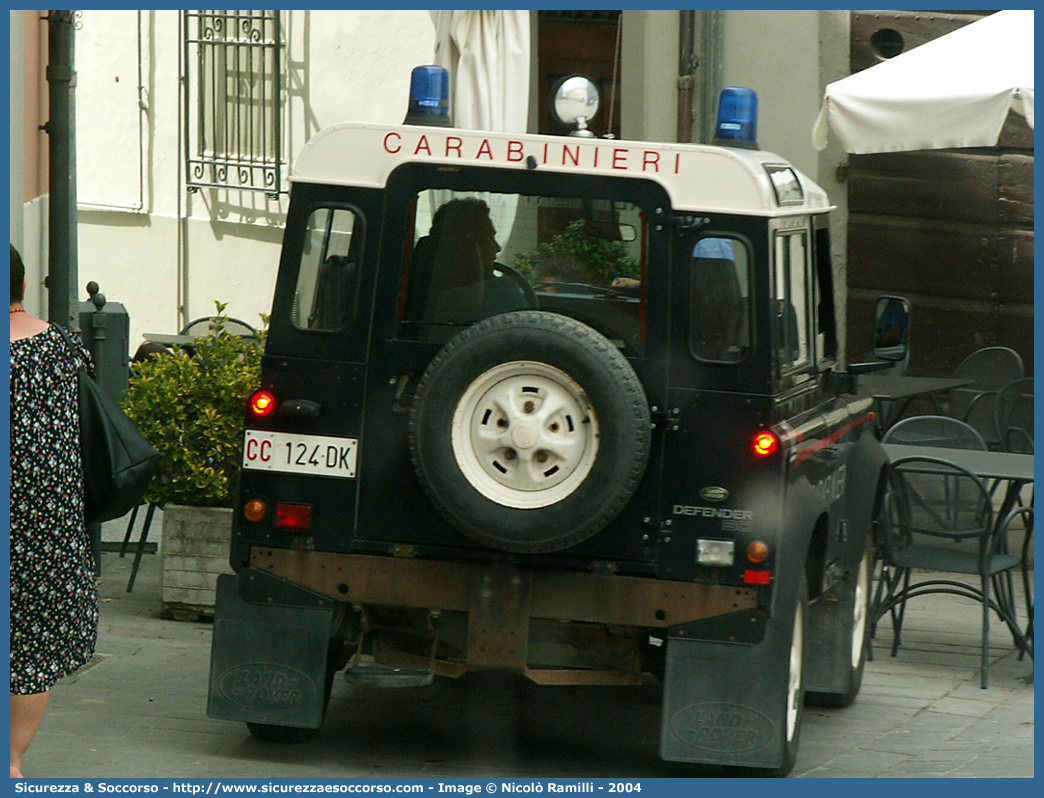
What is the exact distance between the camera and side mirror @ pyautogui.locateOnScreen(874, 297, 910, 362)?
21.2 feet

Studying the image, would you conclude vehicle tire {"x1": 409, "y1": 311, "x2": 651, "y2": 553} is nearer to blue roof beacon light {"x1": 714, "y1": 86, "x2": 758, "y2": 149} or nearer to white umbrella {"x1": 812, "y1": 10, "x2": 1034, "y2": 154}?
blue roof beacon light {"x1": 714, "y1": 86, "x2": 758, "y2": 149}

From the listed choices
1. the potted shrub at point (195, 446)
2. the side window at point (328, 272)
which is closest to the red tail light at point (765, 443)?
the side window at point (328, 272)

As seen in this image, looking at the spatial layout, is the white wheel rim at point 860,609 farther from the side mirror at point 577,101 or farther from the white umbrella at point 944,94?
the white umbrella at point 944,94

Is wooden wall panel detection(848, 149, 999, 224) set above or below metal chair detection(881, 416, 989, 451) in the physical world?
above

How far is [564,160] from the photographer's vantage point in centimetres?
530

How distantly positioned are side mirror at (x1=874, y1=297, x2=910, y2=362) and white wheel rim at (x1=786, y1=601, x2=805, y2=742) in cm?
124

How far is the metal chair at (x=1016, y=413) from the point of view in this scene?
9.66 meters

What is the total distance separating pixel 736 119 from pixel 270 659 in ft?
8.26

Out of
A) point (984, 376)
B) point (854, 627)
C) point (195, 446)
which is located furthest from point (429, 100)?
Answer: point (984, 376)

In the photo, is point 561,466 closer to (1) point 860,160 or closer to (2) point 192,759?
(2) point 192,759

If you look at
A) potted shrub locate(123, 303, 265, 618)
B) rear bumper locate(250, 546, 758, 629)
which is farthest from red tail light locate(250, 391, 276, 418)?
potted shrub locate(123, 303, 265, 618)

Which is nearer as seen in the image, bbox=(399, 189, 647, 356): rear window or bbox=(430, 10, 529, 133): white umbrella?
bbox=(399, 189, 647, 356): rear window

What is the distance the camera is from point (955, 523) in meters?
7.36

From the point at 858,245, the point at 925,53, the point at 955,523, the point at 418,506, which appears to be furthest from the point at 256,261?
the point at 418,506
